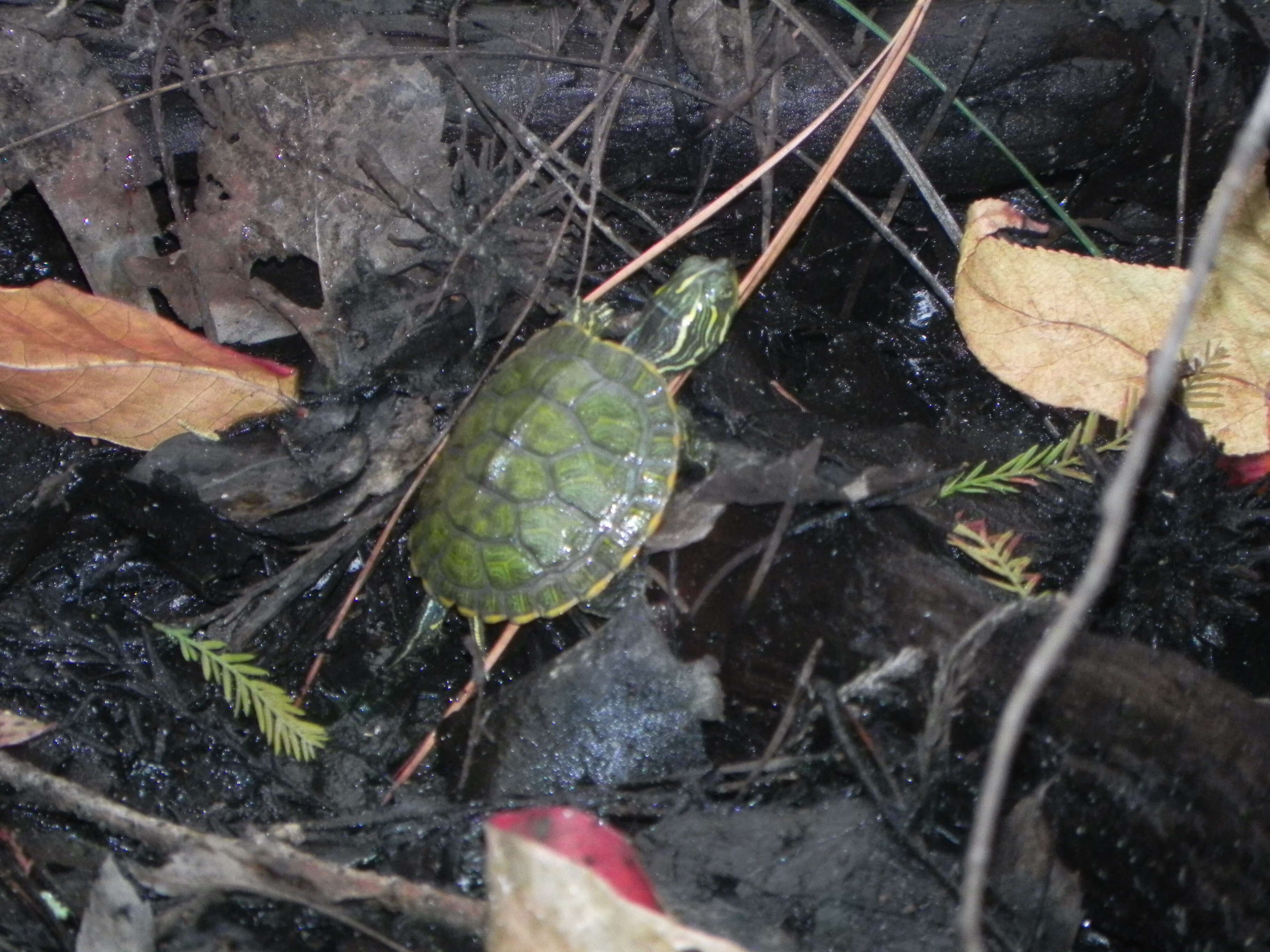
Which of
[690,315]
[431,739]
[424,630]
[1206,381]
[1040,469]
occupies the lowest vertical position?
[431,739]

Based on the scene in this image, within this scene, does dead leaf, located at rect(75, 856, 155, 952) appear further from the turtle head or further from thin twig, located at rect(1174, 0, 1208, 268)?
thin twig, located at rect(1174, 0, 1208, 268)

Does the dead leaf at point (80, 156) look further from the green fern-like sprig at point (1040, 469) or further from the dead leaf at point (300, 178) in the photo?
the green fern-like sprig at point (1040, 469)

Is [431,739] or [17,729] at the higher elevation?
[17,729]

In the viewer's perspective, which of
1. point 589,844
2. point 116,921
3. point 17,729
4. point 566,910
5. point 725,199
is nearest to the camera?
point 566,910

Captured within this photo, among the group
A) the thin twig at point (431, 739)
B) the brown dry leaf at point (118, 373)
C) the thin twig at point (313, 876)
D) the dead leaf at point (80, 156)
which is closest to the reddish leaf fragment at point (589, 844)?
the thin twig at point (313, 876)

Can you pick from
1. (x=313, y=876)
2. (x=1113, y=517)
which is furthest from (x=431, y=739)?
(x=1113, y=517)

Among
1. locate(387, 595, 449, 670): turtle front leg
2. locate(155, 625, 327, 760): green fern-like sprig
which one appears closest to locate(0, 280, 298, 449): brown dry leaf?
locate(155, 625, 327, 760): green fern-like sprig

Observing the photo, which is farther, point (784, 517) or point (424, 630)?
point (424, 630)

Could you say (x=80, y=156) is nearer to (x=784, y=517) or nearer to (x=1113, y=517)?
(x=784, y=517)
